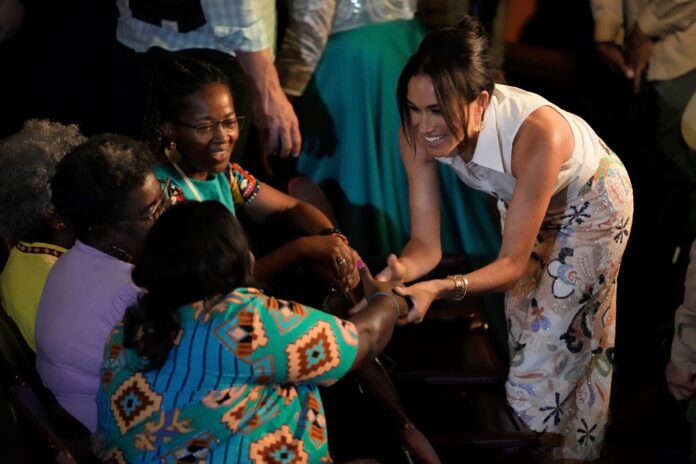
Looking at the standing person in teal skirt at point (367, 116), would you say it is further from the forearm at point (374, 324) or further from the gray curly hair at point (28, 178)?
the forearm at point (374, 324)

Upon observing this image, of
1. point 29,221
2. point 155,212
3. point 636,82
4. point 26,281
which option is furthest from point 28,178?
point 636,82

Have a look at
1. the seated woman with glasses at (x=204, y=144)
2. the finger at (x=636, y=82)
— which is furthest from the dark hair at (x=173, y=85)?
the finger at (x=636, y=82)

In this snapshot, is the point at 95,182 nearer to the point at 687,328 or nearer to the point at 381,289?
the point at 381,289

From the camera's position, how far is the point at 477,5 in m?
3.26

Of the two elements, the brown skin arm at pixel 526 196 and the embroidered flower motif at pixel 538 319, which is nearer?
the brown skin arm at pixel 526 196

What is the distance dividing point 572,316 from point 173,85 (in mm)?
1204

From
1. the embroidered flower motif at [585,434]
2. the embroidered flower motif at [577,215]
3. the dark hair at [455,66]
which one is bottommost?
the embroidered flower motif at [585,434]

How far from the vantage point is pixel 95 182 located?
195 centimetres

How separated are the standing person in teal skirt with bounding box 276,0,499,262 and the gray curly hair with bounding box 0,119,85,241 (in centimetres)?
105

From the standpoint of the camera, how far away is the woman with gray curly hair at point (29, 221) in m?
2.04

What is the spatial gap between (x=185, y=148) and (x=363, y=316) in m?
0.86

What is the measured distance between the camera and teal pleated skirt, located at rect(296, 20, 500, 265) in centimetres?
312

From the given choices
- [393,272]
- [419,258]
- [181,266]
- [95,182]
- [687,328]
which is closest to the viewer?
[181,266]

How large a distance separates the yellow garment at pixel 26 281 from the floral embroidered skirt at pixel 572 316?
3.88 feet
